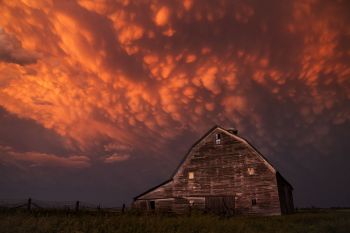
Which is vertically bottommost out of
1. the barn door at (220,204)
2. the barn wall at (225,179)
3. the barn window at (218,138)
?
the barn door at (220,204)

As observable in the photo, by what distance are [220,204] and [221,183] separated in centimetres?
221

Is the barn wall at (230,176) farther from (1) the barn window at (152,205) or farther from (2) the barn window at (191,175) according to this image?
(1) the barn window at (152,205)

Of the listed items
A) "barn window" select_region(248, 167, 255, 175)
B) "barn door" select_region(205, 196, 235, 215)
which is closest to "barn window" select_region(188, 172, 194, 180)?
"barn door" select_region(205, 196, 235, 215)

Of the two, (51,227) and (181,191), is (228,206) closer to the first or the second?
(181,191)

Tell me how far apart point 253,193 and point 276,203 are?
95.3 inches

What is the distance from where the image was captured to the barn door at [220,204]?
31178mm

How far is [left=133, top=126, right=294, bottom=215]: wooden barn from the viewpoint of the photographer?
30.6m

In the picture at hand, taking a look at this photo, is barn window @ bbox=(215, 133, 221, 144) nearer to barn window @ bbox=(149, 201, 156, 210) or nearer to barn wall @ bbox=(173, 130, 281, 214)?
barn wall @ bbox=(173, 130, 281, 214)

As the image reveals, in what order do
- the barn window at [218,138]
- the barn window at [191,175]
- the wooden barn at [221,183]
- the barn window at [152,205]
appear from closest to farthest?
1. the wooden barn at [221,183]
2. the barn window at [218,138]
3. the barn window at [191,175]
4. the barn window at [152,205]

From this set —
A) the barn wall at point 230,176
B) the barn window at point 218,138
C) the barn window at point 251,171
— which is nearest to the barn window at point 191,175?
the barn wall at point 230,176

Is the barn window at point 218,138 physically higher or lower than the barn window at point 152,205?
higher

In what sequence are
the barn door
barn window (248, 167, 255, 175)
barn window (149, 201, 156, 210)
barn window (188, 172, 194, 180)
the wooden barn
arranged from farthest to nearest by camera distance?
barn window (149, 201, 156, 210) < barn window (188, 172, 194, 180) < barn window (248, 167, 255, 175) < the barn door < the wooden barn

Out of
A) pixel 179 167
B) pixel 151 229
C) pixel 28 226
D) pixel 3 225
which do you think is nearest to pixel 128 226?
pixel 151 229

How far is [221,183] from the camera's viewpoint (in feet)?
107
